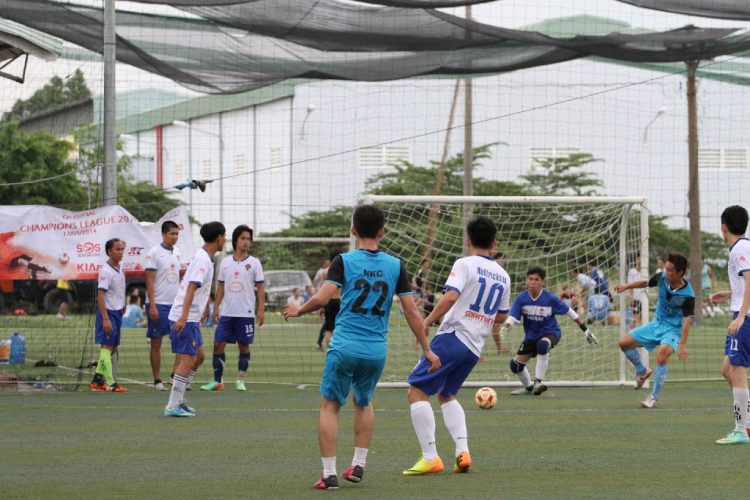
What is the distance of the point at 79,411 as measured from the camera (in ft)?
32.6

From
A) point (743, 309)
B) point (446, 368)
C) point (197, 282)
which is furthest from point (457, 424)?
point (197, 282)

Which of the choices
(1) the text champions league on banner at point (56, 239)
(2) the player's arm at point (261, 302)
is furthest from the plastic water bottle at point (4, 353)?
(2) the player's arm at point (261, 302)

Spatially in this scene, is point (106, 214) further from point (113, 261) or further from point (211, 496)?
point (211, 496)

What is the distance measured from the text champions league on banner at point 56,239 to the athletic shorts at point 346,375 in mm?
6775

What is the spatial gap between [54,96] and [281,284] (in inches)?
652

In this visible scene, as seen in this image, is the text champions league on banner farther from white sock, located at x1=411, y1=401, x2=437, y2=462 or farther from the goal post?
white sock, located at x1=411, y1=401, x2=437, y2=462

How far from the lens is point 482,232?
269 inches

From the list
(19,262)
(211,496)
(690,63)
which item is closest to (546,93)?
(690,63)

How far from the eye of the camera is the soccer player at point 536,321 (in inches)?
466

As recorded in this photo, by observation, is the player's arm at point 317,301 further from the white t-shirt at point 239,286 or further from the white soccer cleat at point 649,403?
the white t-shirt at point 239,286

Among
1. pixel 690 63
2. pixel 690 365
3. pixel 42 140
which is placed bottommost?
pixel 690 365

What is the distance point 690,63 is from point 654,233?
25458 millimetres

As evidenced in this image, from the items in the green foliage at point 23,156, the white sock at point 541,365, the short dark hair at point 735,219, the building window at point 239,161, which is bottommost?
the white sock at point 541,365

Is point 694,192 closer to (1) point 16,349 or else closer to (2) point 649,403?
(2) point 649,403
